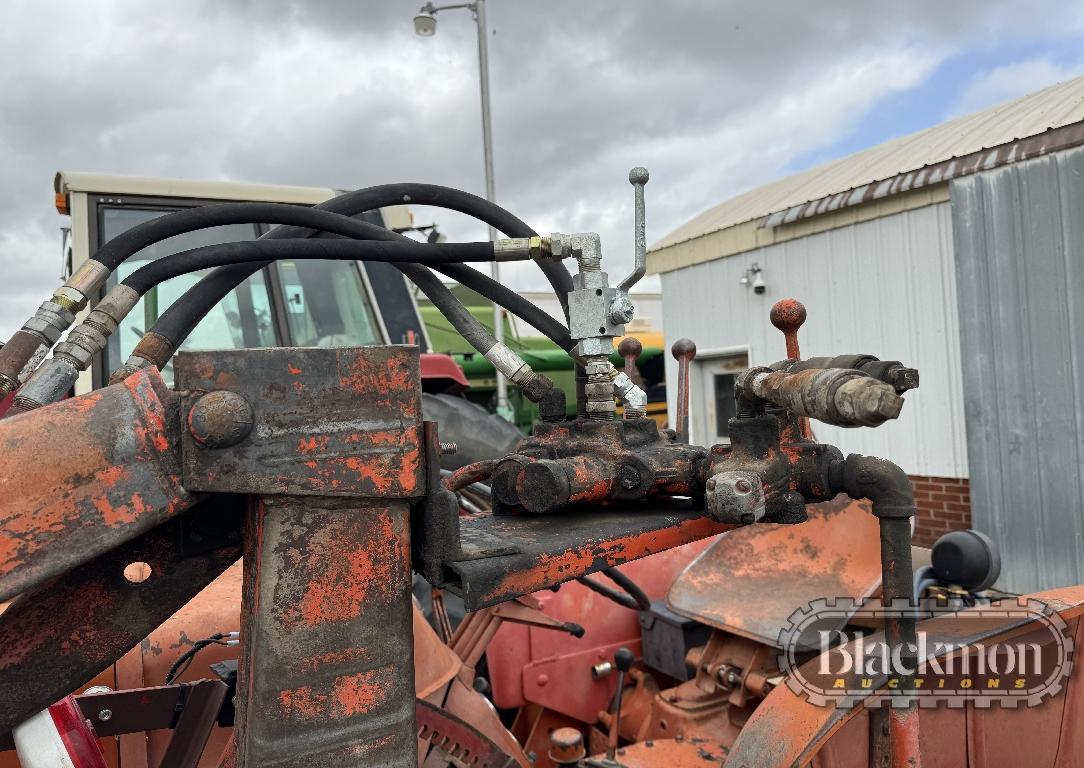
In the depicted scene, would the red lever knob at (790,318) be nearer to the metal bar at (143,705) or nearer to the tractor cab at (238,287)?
the metal bar at (143,705)

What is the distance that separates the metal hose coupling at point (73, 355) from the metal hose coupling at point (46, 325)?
0.08ft

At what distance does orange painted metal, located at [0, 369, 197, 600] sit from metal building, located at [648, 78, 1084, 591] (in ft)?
19.0

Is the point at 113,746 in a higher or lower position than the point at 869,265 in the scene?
lower

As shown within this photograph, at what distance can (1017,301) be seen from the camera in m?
5.67

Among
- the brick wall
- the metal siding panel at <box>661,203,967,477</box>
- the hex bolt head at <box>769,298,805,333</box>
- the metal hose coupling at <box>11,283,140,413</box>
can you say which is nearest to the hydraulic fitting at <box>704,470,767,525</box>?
the hex bolt head at <box>769,298,805,333</box>

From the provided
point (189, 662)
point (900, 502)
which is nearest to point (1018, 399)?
point (900, 502)

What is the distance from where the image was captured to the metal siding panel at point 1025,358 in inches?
211

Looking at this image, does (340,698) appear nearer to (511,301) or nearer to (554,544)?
(554,544)

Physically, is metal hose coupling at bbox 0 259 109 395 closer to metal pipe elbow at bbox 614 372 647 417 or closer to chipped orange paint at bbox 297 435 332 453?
chipped orange paint at bbox 297 435 332 453

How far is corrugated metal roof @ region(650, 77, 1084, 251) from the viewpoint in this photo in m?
6.06

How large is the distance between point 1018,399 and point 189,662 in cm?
553

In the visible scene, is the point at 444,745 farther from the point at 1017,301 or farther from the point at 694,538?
the point at 1017,301

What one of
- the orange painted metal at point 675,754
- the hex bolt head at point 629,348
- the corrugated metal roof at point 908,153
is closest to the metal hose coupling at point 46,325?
the hex bolt head at point 629,348

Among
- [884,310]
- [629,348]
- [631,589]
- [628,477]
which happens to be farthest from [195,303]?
[884,310]
